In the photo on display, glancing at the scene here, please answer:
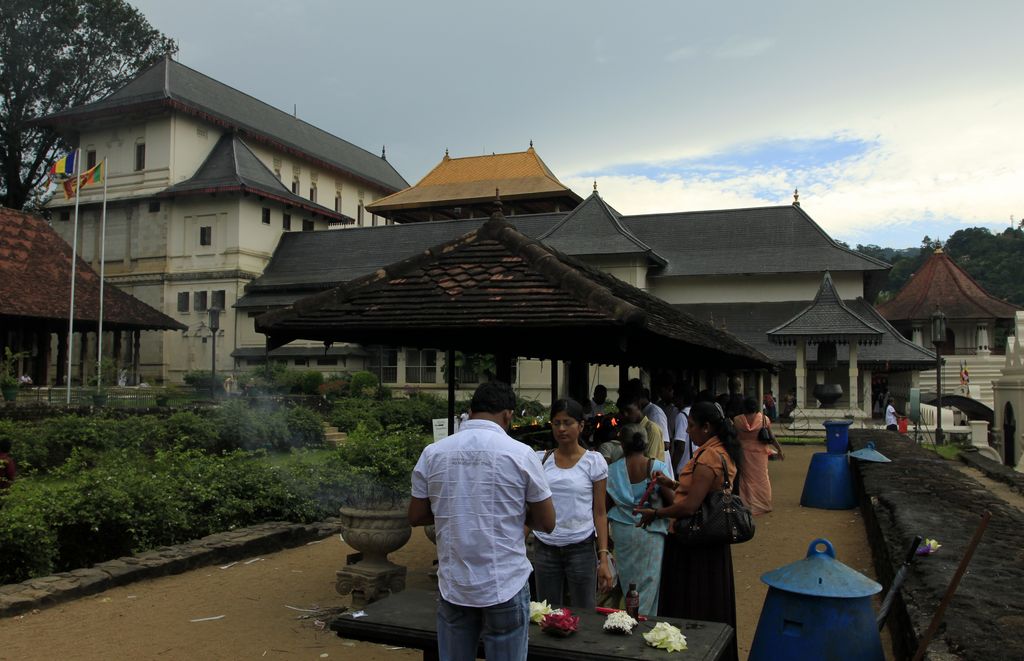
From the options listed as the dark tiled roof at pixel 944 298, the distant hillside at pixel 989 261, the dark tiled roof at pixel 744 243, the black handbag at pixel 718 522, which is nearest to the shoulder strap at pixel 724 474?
the black handbag at pixel 718 522

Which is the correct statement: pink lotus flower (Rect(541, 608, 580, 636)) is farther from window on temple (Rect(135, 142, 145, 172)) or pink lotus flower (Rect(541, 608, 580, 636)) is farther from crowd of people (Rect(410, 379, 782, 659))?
window on temple (Rect(135, 142, 145, 172))

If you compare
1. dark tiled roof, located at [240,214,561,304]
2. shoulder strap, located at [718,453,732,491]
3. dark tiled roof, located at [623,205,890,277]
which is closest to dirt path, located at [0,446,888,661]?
shoulder strap, located at [718,453,732,491]

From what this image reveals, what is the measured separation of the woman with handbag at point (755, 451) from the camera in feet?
36.8

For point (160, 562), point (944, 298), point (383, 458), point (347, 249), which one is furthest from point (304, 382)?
point (944, 298)

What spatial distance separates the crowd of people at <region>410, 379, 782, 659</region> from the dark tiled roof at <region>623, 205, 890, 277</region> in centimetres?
2999

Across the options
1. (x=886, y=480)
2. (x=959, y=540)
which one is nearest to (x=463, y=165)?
(x=886, y=480)

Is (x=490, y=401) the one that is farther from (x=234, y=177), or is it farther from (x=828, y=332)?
(x=234, y=177)

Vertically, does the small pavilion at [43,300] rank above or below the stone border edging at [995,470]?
above

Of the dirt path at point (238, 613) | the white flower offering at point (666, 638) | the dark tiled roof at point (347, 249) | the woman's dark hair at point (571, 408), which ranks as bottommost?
the dirt path at point (238, 613)

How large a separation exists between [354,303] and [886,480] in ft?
23.6

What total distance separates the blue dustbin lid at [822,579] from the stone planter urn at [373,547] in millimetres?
3387

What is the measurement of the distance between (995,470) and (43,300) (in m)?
27.6

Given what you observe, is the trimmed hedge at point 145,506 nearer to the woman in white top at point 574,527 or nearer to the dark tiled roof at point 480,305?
the dark tiled roof at point 480,305

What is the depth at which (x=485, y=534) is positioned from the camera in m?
3.46
